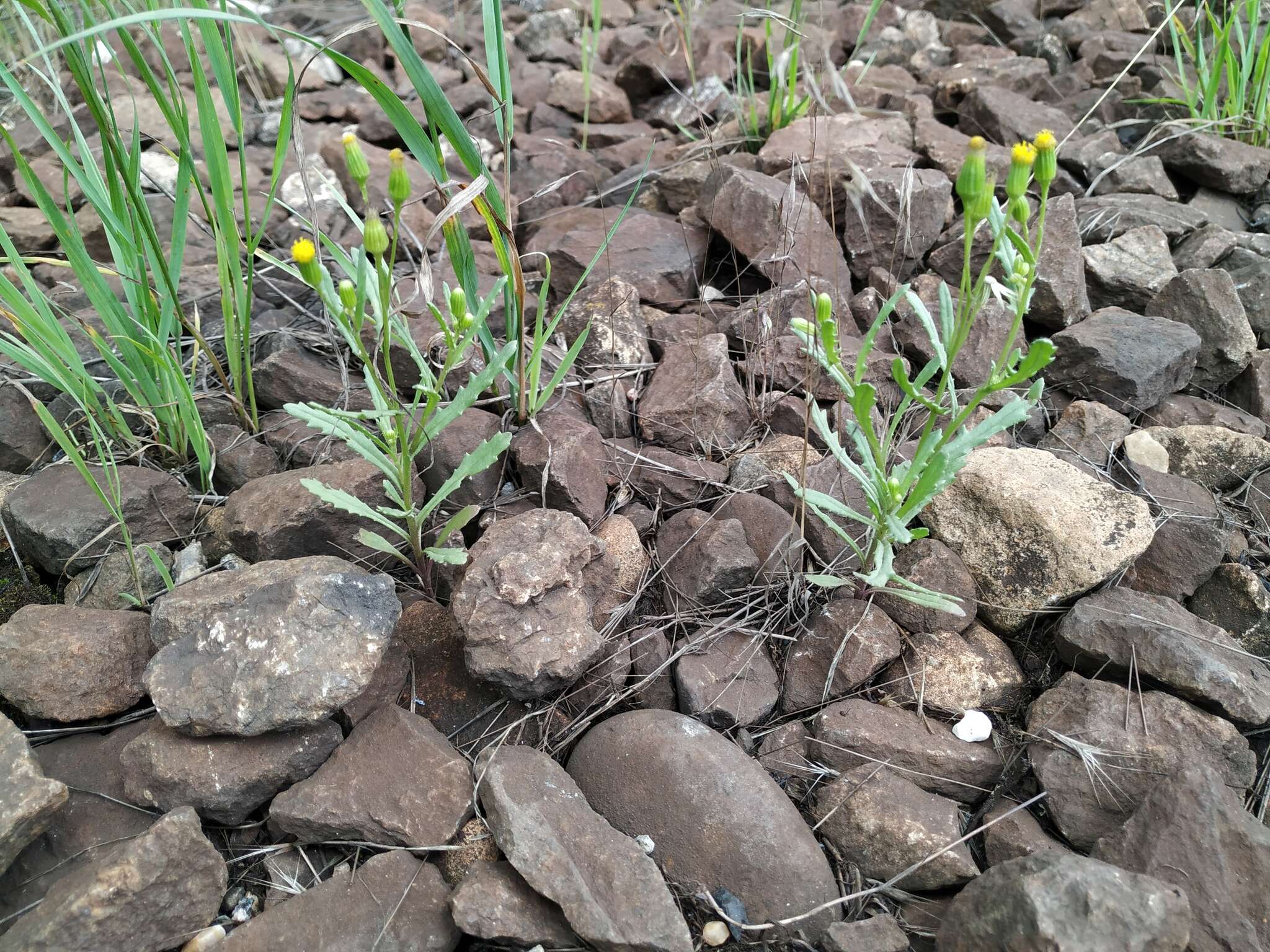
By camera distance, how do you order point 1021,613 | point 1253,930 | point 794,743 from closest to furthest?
point 1253,930, point 794,743, point 1021,613

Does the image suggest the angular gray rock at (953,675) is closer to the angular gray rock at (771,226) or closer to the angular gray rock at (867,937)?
the angular gray rock at (867,937)

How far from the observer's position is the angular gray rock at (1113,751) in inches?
58.5

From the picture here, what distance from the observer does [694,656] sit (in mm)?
1732

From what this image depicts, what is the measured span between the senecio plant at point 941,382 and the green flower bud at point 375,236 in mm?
729

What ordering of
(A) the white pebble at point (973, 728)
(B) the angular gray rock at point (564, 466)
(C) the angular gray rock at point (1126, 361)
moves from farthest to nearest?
(C) the angular gray rock at point (1126, 361)
(B) the angular gray rock at point (564, 466)
(A) the white pebble at point (973, 728)

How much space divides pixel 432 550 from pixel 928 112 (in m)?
2.44

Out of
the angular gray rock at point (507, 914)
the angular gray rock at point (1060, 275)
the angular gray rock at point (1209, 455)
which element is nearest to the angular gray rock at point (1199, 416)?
the angular gray rock at point (1209, 455)

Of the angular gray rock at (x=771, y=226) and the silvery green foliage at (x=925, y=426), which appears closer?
the silvery green foliage at (x=925, y=426)

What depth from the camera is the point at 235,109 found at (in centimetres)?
177

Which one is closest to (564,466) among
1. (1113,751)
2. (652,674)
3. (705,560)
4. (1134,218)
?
(705,560)

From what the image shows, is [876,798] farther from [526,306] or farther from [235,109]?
[235,109]

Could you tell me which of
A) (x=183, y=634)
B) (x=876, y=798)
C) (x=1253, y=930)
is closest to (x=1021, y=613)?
(x=876, y=798)

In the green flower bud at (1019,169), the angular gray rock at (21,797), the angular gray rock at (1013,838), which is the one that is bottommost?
the angular gray rock at (1013,838)

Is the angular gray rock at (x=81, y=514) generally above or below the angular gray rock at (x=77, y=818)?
above
